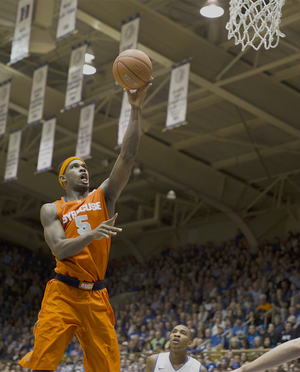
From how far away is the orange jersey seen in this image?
3.88 metres

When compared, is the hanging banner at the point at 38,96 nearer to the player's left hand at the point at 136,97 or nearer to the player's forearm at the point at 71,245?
the player's left hand at the point at 136,97

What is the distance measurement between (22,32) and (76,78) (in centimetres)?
147

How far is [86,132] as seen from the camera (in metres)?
Result: 13.2

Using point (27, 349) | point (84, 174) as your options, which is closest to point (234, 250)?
point (27, 349)

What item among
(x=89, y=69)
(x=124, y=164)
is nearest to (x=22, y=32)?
(x=89, y=69)

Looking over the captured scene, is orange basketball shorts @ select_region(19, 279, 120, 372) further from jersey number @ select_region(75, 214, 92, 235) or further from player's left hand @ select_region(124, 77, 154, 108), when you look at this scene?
player's left hand @ select_region(124, 77, 154, 108)

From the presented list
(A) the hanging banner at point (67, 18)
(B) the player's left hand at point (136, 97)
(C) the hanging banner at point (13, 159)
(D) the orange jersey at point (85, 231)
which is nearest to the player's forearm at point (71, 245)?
(D) the orange jersey at point (85, 231)

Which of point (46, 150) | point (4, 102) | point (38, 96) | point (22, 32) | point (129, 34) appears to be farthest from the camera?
point (4, 102)

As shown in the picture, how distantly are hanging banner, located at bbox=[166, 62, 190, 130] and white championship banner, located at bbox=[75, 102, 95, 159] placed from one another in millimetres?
2367

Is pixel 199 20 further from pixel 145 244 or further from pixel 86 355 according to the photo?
pixel 145 244

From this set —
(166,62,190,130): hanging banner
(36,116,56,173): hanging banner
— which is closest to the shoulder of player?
(166,62,190,130): hanging banner

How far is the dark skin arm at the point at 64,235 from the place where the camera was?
3562 mm

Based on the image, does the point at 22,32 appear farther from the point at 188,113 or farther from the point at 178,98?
the point at 188,113

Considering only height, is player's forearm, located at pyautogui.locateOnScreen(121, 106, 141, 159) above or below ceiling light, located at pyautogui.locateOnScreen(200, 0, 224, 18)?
below
